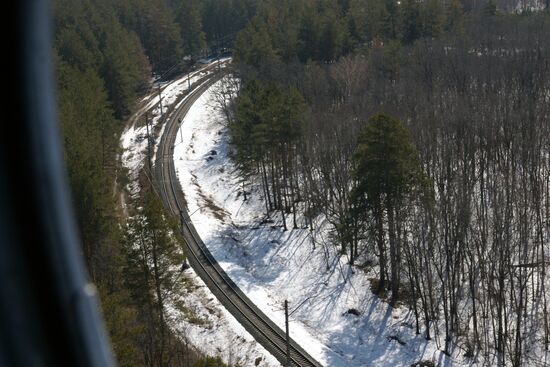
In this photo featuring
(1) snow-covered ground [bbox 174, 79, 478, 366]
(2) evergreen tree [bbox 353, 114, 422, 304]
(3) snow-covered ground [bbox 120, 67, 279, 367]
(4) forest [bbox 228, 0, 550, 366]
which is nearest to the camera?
(3) snow-covered ground [bbox 120, 67, 279, 367]

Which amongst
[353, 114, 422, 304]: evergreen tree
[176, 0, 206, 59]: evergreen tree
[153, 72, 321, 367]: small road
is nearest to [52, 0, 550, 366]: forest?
[353, 114, 422, 304]: evergreen tree

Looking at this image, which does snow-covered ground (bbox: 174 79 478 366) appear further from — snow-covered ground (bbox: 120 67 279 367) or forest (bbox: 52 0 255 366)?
forest (bbox: 52 0 255 366)

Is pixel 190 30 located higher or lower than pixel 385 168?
higher

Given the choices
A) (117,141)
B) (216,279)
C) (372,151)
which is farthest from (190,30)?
(372,151)

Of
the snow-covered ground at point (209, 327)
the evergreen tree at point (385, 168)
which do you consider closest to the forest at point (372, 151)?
the evergreen tree at point (385, 168)

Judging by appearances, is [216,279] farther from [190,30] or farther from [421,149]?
[190,30]

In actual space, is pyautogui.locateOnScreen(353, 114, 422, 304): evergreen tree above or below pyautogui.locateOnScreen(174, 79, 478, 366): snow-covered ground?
above

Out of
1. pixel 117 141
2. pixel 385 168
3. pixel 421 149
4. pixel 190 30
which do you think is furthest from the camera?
pixel 190 30
